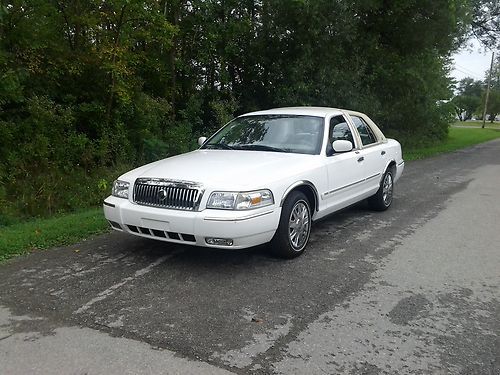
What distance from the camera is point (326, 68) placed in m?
15.2

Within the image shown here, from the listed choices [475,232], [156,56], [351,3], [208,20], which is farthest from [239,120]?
[351,3]

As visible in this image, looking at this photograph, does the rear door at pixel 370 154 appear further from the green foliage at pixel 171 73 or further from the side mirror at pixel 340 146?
the green foliage at pixel 171 73

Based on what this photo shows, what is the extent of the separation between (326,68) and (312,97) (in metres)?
1.01

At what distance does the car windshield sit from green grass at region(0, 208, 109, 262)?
190cm

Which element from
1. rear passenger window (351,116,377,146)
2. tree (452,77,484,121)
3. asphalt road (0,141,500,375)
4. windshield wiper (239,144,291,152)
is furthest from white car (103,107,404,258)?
tree (452,77,484,121)

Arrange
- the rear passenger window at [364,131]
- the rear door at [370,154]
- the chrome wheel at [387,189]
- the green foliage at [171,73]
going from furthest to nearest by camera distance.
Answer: the green foliage at [171,73]
the chrome wheel at [387,189]
the rear passenger window at [364,131]
the rear door at [370,154]

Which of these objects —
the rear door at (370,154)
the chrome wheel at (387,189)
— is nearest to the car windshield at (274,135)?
the rear door at (370,154)

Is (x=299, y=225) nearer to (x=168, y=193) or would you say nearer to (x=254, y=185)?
(x=254, y=185)

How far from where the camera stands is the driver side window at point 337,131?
597cm

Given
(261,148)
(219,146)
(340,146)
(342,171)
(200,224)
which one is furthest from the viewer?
(219,146)

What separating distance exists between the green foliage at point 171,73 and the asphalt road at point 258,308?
3.75m

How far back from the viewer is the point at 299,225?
17.3 ft

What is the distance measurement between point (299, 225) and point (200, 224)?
4.28 feet

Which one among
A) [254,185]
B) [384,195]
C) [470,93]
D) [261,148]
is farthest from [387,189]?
[470,93]
